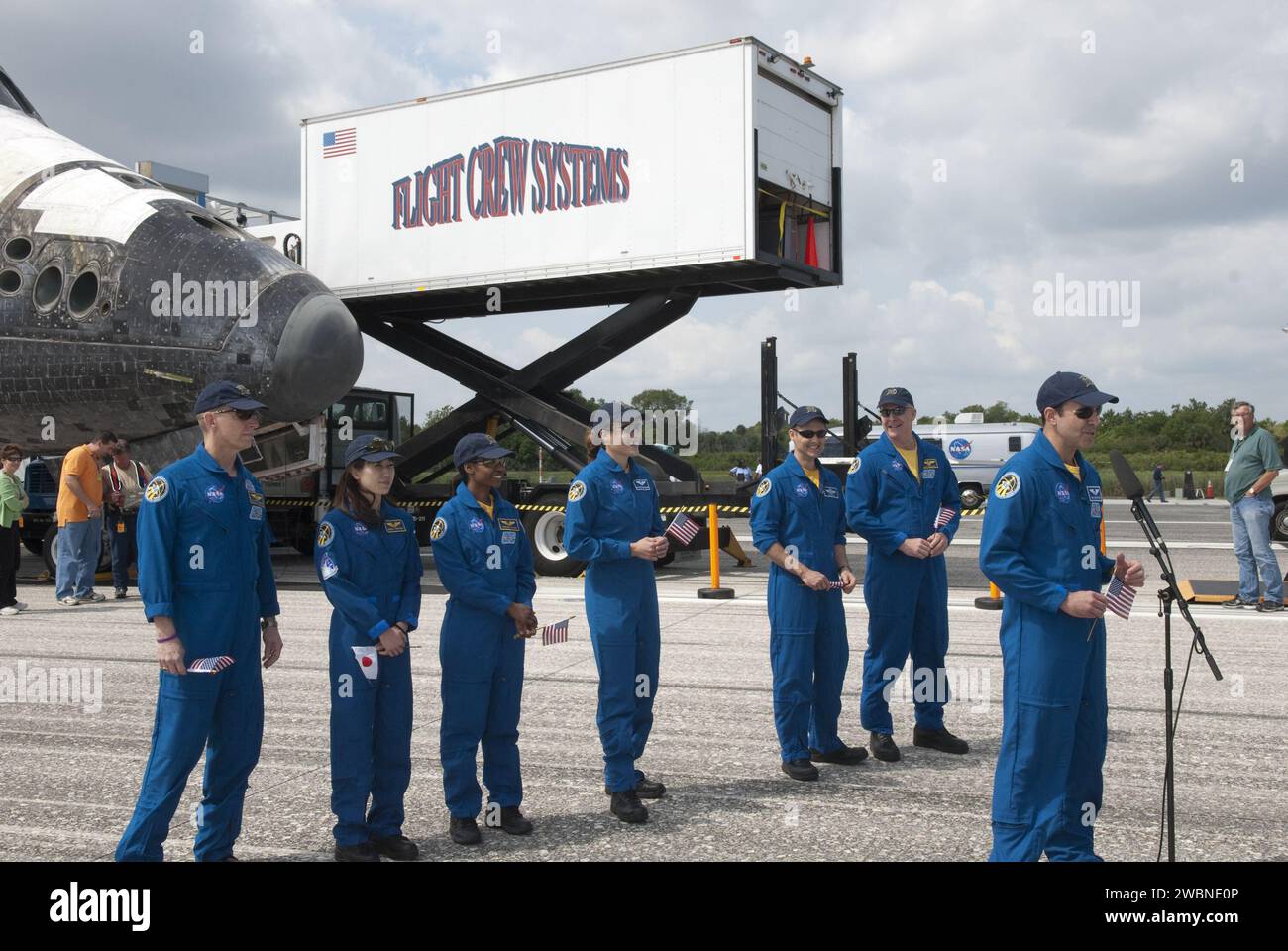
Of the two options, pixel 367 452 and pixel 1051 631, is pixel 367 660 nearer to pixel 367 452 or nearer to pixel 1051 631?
pixel 367 452

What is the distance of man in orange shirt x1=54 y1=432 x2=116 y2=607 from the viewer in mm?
12898

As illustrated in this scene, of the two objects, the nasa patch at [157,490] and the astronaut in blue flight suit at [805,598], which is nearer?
the nasa patch at [157,490]

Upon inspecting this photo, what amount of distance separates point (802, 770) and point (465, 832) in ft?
6.28

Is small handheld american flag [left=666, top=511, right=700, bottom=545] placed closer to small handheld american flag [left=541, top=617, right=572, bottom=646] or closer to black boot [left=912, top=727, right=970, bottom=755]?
small handheld american flag [left=541, top=617, right=572, bottom=646]

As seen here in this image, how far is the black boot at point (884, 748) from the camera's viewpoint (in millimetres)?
6402

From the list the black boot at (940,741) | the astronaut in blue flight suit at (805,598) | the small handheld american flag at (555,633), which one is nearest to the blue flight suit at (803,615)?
the astronaut in blue flight suit at (805,598)

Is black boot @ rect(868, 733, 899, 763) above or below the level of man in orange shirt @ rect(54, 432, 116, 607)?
below

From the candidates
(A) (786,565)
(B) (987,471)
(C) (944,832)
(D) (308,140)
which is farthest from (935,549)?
(B) (987,471)

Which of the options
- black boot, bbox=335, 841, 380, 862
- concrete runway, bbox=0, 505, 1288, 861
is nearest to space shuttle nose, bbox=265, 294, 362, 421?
concrete runway, bbox=0, 505, 1288, 861

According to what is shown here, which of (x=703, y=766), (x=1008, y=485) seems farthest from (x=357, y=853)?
(x=1008, y=485)

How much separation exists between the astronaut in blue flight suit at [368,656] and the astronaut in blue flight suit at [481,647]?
224mm

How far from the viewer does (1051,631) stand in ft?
13.6

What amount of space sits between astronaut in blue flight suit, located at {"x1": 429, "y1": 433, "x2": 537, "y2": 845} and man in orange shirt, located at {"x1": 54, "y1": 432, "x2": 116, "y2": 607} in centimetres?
877

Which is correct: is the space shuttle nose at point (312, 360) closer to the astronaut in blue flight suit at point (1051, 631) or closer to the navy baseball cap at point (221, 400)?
the navy baseball cap at point (221, 400)
